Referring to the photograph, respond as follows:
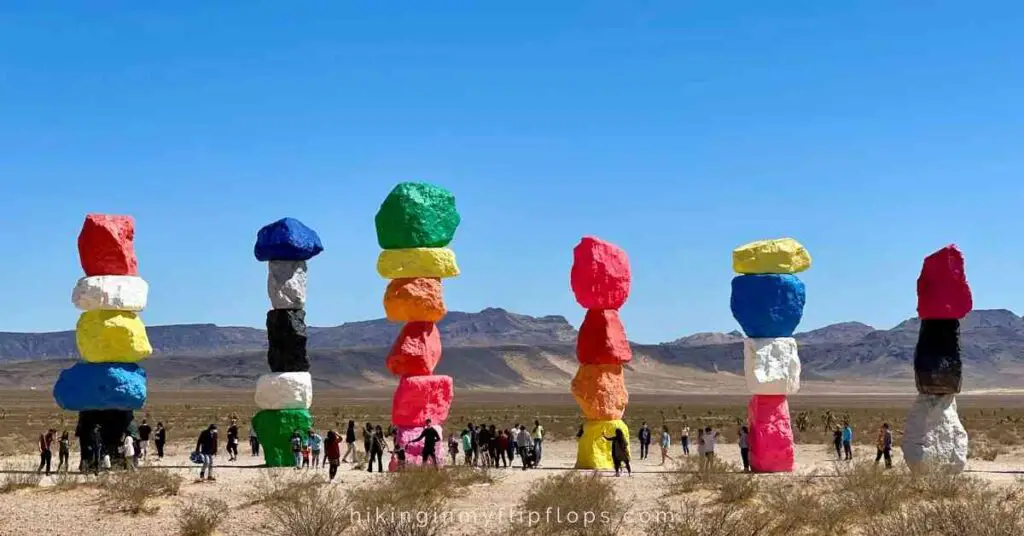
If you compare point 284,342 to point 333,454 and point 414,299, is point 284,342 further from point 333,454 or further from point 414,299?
point 333,454

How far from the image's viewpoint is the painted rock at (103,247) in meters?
24.5

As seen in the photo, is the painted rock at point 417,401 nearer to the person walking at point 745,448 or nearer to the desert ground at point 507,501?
the desert ground at point 507,501

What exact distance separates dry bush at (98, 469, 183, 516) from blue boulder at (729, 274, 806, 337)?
458 inches

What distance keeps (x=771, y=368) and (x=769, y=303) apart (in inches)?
52.4

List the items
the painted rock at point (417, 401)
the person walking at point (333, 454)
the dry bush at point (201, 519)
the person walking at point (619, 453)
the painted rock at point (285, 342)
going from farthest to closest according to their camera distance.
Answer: the painted rock at point (285, 342) < the painted rock at point (417, 401) < the person walking at point (619, 453) < the person walking at point (333, 454) < the dry bush at point (201, 519)

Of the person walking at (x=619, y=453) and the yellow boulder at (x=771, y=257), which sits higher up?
the yellow boulder at (x=771, y=257)

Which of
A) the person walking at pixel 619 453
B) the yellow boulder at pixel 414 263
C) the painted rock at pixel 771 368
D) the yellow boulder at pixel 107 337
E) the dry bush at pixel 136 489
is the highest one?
the yellow boulder at pixel 414 263

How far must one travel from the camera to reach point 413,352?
24125 mm

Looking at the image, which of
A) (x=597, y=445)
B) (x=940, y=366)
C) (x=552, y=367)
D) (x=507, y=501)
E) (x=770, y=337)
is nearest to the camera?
(x=507, y=501)

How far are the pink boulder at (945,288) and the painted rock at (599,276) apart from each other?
6.12 metres

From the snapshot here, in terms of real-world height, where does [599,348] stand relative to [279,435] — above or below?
above

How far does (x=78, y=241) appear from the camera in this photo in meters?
24.8

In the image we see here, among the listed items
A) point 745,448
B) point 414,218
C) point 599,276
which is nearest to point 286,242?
point 414,218

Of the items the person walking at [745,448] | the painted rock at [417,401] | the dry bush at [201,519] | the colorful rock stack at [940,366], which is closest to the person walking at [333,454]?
the painted rock at [417,401]
